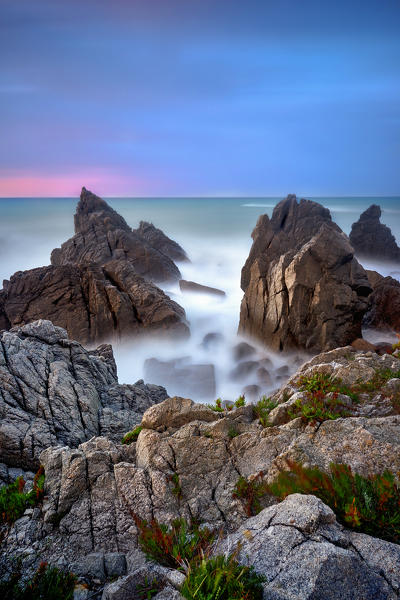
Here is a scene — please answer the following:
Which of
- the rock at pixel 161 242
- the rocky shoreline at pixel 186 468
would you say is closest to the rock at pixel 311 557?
the rocky shoreline at pixel 186 468

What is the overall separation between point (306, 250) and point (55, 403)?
18074 millimetres

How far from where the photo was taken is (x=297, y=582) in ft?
13.3

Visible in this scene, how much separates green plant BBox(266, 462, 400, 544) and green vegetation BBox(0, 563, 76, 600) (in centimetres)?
351

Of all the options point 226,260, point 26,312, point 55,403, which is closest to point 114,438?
point 55,403

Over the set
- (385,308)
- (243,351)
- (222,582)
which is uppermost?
(222,582)

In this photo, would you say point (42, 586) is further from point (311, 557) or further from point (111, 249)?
point (111, 249)

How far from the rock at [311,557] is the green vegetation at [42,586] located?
2386mm

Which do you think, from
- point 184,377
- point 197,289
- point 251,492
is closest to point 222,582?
point 251,492

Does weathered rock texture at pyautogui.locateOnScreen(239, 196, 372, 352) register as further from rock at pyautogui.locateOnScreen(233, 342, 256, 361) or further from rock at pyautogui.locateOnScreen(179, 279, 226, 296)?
rock at pyautogui.locateOnScreen(179, 279, 226, 296)

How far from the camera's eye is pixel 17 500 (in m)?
6.83

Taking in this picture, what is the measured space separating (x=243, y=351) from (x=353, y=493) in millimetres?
20569

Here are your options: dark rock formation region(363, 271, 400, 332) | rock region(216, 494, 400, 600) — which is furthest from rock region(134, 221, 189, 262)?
rock region(216, 494, 400, 600)

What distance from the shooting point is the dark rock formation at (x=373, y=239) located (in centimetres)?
5165

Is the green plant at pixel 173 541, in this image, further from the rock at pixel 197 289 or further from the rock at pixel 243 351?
the rock at pixel 197 289
